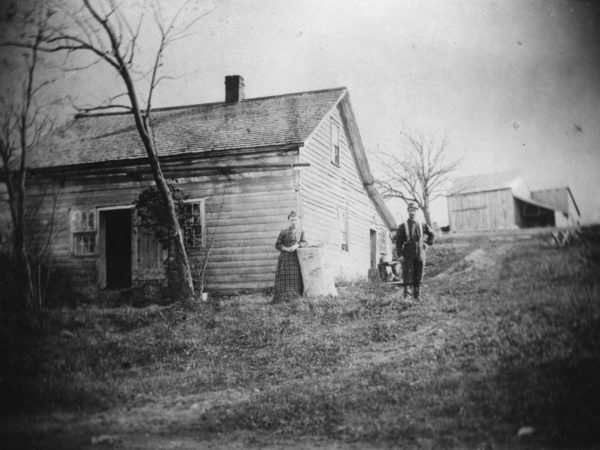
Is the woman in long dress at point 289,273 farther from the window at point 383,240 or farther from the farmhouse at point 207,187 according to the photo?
the window at point 383,240

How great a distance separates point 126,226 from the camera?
11.6 metres

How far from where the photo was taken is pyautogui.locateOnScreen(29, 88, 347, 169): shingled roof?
10.1 metres

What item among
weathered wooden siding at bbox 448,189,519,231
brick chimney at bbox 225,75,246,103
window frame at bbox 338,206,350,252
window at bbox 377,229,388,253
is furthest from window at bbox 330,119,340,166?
weathered wooden siding at bbox 448,189,519,231

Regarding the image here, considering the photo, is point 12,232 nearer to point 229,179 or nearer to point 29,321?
point 29,321

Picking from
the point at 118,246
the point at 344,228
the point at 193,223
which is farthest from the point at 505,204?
the point at 118,246

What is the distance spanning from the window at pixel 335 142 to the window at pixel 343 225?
1.36m

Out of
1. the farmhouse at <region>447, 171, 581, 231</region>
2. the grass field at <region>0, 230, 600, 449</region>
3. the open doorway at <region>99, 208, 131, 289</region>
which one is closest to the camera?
the grass field at <region>0, 230, 600, 449</region>

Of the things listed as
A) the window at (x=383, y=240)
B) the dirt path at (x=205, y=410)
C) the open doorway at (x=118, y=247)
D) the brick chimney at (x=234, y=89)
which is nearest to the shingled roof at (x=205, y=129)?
the brick chimney at (x=234, y=89)

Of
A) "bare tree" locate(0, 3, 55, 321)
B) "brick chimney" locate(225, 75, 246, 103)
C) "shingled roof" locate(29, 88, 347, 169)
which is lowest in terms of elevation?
"bare tree" locate(0, 3, 55, 321)

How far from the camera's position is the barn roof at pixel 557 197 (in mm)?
3762

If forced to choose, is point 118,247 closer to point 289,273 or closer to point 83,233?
point 83,233

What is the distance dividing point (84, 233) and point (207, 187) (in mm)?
3179

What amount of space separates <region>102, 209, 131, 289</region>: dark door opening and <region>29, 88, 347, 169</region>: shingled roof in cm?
165

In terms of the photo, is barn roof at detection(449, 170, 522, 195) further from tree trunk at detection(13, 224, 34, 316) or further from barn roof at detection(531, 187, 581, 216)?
tree trunk at detection(13, 224, 34, 316)
